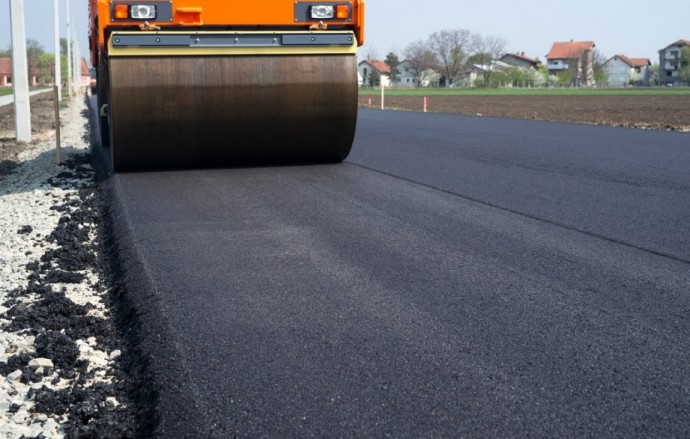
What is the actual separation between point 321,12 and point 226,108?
150cm

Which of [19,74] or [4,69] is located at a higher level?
[4,69]

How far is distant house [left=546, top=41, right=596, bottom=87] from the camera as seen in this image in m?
141

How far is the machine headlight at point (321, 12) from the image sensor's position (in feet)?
31.5

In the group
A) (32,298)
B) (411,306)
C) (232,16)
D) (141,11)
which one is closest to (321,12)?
(232,16)

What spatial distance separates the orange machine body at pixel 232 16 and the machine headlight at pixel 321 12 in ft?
0.14

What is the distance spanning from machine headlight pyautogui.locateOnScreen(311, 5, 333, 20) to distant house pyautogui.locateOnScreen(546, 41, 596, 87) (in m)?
135

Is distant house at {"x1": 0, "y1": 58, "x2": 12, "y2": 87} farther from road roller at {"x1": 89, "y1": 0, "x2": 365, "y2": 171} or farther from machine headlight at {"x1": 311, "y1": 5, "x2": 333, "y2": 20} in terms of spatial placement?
machine headlight at {"x1": 311, "y1": 5, "x2": 333, "y2": 20}

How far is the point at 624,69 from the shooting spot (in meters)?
167

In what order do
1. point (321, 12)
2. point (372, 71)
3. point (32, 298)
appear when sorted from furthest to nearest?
point (372, 71)
point (321, 12)
point (32, 298)

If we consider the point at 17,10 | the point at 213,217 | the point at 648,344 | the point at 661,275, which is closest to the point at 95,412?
the point at 648,344

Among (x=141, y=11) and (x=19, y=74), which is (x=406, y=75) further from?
(x=141, y=11)

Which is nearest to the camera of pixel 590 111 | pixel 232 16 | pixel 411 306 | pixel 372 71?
pixel 411 306

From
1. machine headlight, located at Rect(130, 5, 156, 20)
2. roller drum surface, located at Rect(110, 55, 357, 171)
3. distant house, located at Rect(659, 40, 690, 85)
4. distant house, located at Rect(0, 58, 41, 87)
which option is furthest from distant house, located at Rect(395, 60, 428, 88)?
machine headlight, located at Rect(130, 5, 156, 20)

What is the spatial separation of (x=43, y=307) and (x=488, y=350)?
2.58 m
